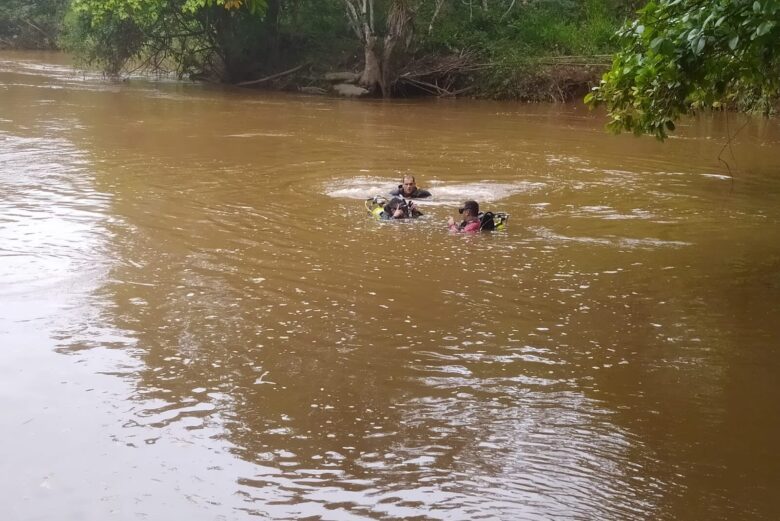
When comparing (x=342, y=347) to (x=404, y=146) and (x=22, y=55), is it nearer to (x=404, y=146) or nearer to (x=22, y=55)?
(x=404, y=146)

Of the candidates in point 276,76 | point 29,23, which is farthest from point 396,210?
point 29,23

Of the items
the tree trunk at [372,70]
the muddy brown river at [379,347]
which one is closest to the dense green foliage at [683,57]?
the muddy brown river at [379,347]

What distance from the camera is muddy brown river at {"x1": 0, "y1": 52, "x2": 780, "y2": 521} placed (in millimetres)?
5859

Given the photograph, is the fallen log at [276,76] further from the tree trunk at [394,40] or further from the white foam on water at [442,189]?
the white foam on water at [442,189]

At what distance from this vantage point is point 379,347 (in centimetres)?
830

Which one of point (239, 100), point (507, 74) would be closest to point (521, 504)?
point (239, 100)

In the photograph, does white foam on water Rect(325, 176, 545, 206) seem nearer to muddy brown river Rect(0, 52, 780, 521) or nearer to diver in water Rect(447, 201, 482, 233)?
muddy brown river Rect(0, 52, 780, 521)

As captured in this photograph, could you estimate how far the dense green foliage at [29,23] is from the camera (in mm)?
58906

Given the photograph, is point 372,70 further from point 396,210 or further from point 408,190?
point 396,210

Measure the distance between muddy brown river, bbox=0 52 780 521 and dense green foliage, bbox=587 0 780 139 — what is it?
195 centimetres

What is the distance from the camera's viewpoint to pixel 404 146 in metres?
21.9

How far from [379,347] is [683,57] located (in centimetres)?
388

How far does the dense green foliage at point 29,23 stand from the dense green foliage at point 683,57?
176ft

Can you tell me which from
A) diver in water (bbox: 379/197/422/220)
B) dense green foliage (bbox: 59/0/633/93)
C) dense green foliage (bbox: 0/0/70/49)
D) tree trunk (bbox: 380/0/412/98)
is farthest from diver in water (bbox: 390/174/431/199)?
dense green foliage (bbox: 0/0/70/49)
